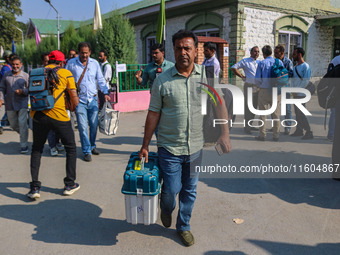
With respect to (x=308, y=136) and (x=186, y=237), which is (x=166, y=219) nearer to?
(x=186, y=237)

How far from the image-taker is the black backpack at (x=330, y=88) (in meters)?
4.51

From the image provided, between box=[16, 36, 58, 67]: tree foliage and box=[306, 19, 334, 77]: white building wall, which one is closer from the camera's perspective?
box=[306, 19, 334, 77]: white building wall

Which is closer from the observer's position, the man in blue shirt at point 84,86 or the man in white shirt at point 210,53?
the man in blue shirt at point 84,86

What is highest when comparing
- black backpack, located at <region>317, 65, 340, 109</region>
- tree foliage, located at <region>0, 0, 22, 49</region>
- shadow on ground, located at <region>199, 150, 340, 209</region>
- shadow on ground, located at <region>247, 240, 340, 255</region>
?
tree foliage, located at <region>0, 0, 22, 49</region>

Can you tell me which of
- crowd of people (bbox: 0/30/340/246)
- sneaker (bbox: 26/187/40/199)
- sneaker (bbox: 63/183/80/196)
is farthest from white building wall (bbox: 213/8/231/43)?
sneaker (bbox: 26/187/40/199)

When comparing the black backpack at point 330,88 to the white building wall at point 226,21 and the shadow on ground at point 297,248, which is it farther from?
the white building wall at point 226,21

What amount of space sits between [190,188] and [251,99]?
5.28 meters

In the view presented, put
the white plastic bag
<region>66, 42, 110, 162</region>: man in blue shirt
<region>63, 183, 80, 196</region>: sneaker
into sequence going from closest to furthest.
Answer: <region>63, 183, 80, 196</region>: sneaker
<region>66, 42, 110, 162</region>: man in blue shirt
the white plastic bag

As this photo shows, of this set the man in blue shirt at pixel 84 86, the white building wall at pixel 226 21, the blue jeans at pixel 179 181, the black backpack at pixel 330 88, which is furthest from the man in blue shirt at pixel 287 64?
the white building wall at pixel 226 21

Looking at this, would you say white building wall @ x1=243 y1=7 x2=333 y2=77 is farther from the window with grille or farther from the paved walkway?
the paved walkway

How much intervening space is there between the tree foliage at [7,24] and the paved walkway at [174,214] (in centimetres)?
4536

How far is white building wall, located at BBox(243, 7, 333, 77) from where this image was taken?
13312 millimetres

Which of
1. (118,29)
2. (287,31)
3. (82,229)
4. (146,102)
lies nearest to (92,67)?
(82,229)

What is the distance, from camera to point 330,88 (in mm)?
4621
